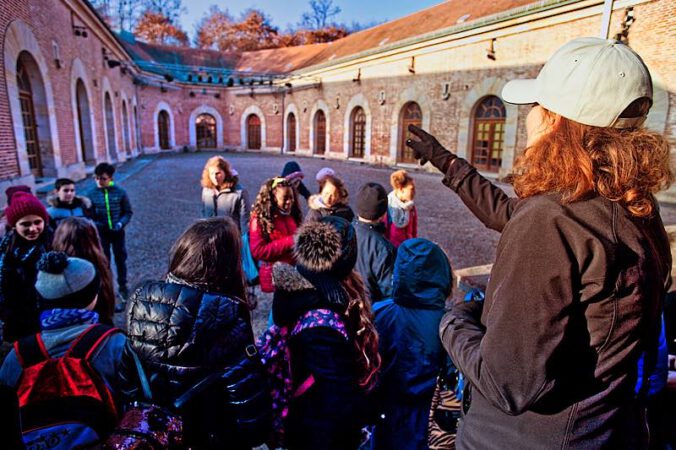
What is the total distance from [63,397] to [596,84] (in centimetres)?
196

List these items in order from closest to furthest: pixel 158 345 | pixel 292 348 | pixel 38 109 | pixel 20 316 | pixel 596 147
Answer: pixel 596 147 → pixel 158 345 → pixel 292 348 → pixel 20 316 → pixel 38 109

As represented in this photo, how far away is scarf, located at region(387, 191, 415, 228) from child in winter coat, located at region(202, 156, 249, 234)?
4.98ft

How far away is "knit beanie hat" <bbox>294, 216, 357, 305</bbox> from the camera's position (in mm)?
1583

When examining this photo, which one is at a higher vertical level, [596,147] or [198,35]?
[198,35]

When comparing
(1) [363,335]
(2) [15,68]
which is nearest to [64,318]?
(1) [363,335]

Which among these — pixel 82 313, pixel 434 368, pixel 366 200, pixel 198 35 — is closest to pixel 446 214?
pixel 366 200

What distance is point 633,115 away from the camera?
3.13ft

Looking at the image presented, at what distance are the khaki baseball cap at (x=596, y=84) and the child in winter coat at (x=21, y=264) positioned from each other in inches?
129

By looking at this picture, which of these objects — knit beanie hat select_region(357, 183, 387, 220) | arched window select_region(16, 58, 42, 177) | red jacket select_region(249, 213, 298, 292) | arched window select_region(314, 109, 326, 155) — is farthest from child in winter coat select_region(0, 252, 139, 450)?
arched window select_region(314, 109, 326, 155)

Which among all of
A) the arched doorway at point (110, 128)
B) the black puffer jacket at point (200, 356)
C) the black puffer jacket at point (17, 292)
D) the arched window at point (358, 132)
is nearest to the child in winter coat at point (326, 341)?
the black puffer jacket at point (200, 356)

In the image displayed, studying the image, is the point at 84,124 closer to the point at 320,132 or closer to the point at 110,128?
the point at 110,128

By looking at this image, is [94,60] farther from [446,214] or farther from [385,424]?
[385,424]

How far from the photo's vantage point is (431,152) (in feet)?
6.15

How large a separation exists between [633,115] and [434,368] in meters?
1.38
